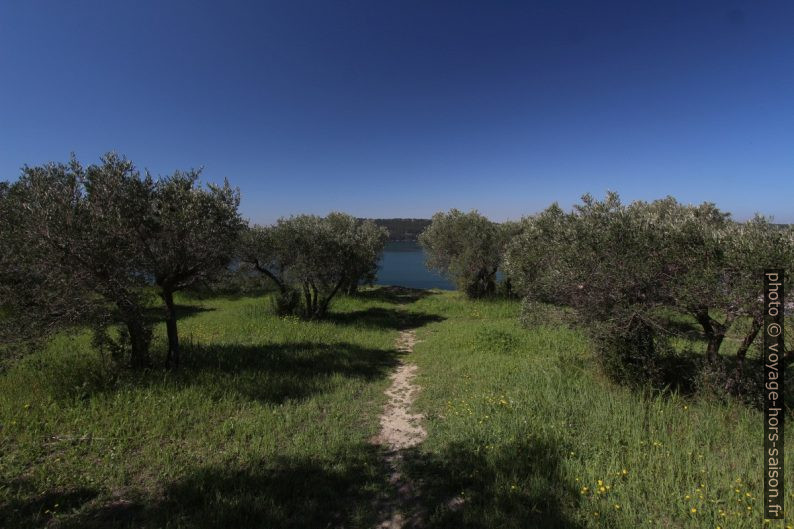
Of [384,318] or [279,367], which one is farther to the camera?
[384,318]

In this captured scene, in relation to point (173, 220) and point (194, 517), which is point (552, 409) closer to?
point (194, 517)

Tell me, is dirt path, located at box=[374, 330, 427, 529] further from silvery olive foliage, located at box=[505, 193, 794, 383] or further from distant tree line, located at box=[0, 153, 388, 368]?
distant tree line, located at box=[0, 153, 388, 368]

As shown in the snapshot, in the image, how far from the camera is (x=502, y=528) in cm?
388

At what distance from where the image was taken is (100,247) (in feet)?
24.7

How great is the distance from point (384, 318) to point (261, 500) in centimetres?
1541

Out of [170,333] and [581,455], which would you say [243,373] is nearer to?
[170,333]

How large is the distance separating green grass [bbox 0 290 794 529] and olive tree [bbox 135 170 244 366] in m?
2.41

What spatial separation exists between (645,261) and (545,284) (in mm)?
2177

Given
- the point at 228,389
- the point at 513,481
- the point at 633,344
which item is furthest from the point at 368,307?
the point at 513,481

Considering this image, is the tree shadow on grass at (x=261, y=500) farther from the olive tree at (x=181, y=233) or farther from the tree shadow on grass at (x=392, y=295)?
the tree shadow on grass at (x=392, y=295)

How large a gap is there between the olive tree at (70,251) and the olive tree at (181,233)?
439 mm

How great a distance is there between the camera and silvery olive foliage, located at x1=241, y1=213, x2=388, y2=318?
17.3m

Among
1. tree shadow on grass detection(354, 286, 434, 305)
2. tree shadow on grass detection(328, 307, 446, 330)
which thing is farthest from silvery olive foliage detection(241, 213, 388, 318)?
tree shadow on grass detection(354, 286, 434, 305)

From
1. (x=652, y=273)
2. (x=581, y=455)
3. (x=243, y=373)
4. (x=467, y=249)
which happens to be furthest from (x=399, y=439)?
(x=467, y=249)
